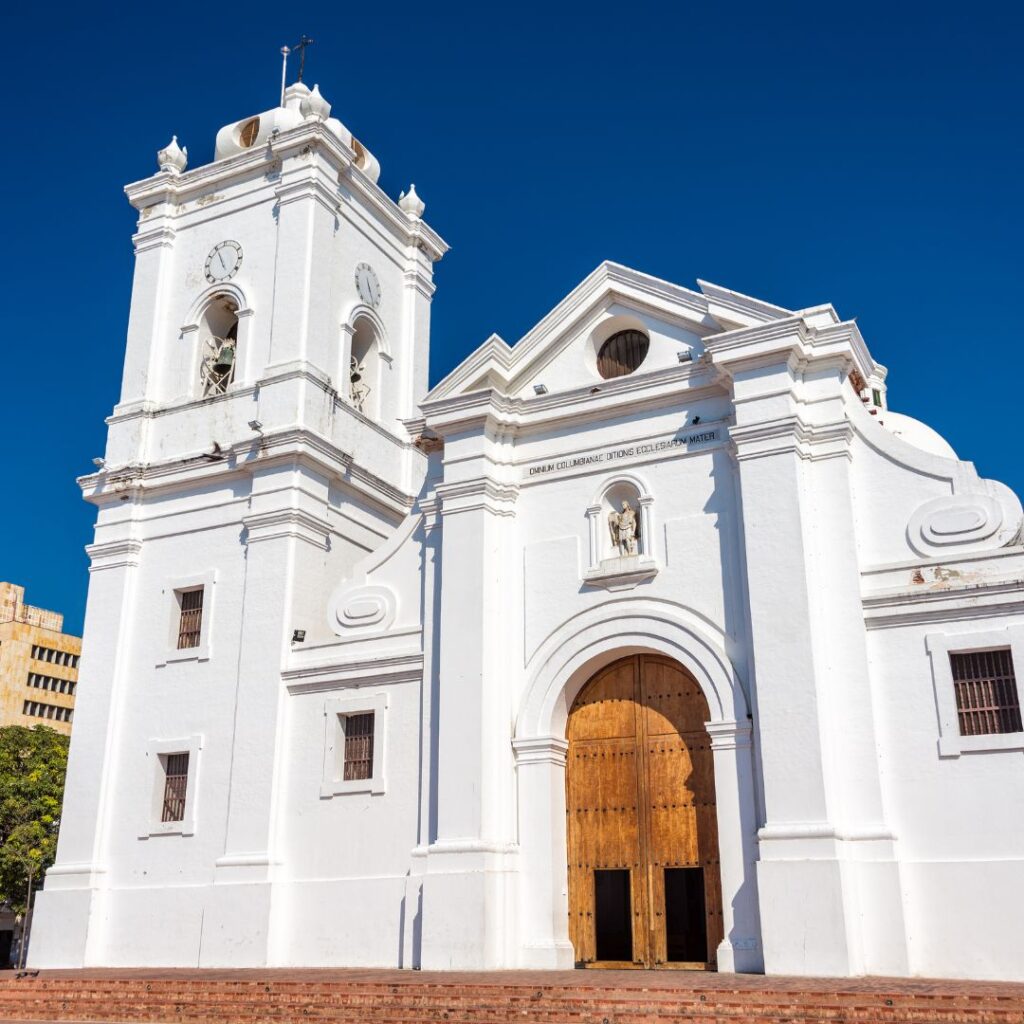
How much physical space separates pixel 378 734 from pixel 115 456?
815cm

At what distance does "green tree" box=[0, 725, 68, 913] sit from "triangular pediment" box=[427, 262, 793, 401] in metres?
19.2

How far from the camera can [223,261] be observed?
22.7 m

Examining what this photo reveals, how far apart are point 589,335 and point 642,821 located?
24.4ft

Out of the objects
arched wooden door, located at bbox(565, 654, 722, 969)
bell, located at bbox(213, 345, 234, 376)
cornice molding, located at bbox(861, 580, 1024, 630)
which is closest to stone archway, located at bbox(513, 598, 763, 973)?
arched wooden door, located at bbox(565, 654, 722, 969)

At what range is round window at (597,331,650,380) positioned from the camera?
18448 millimetres

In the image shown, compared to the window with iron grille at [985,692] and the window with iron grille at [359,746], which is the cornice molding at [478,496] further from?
the window with iron grille at [985,692]

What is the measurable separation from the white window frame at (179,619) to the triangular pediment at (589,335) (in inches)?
203

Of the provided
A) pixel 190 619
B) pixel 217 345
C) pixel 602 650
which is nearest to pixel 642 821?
pixel 602 650

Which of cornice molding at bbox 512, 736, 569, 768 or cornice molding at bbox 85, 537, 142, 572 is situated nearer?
cornice molding at bbox 512, 736, 569, 768

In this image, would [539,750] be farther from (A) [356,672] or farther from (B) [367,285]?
(B) [367,285]

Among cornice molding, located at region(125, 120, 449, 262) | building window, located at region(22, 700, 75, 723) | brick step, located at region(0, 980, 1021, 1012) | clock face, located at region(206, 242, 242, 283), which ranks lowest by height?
brick step, located at region(0, 980, 1021, 1012)

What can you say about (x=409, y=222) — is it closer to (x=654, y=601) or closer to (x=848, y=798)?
(x=654, y=601)

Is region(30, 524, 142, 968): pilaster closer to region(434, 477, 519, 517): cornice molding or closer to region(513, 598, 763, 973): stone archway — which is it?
region(434, 477, 519, 517): cornice molding

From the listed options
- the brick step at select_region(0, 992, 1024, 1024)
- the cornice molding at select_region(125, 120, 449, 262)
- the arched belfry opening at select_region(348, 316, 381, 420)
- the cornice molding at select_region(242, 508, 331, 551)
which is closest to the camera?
the brick step at select_region(0, 992, 1024, 1024)
